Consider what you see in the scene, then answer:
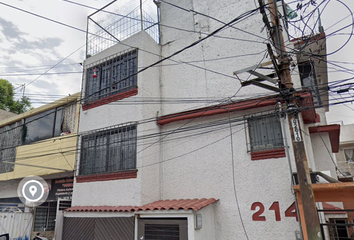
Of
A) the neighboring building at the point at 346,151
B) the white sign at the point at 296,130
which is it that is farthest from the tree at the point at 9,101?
the neighboring building at the point at 346,151

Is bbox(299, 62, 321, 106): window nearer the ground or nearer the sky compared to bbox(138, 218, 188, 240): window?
nearer the sky

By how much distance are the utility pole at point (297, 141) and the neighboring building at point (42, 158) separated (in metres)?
7.86

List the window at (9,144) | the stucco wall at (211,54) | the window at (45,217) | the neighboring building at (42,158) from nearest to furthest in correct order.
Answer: the stucco wall at (211,54) → the neighboring building at (42,158) → the window at (45,217) → the window at (9,144)

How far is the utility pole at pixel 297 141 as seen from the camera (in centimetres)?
457

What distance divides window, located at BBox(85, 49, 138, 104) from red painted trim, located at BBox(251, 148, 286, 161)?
15.4 feet

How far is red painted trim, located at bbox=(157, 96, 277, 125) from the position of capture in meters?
7.53

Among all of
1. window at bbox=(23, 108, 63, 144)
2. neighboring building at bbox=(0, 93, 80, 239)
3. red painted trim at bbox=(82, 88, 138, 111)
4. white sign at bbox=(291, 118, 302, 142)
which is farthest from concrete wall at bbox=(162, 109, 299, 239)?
window at bbox=(23, 108, 63, 144)

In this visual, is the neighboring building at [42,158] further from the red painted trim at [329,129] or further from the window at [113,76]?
the red painted trim at [329,129]

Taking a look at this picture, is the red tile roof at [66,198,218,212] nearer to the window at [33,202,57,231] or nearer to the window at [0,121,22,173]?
the window at [33,202,57,231]

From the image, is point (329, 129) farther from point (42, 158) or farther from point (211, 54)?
point (42, 158)

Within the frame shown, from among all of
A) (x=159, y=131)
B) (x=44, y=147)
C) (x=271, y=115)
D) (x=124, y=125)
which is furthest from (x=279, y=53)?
(x=44, y=147)

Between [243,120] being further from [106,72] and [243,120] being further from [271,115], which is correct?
[106,72]

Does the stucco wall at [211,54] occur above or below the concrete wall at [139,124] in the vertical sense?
above

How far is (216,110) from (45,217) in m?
10.1
